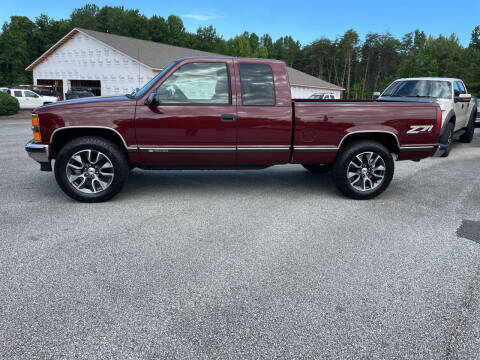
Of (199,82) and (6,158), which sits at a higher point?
(199,82)

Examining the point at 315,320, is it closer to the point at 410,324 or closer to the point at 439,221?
the point at 410,324

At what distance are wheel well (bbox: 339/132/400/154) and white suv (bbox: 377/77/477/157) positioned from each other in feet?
12.7

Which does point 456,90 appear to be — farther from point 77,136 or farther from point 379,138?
point 77,136

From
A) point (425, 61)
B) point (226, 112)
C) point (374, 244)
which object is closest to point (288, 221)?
point (374, 244)

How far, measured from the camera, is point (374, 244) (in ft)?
13.6

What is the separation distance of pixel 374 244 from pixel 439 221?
1.42 meters

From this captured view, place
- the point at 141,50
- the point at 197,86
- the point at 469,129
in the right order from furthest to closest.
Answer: the point at 141,50 < the point at 469,129 < the point at 197,86

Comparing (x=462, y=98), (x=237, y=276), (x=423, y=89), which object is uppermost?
(x=423, y=89)

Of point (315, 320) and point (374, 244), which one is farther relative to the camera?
point (374, 244)

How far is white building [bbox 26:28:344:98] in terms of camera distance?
1212 inches

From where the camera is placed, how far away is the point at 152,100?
16.7 ft

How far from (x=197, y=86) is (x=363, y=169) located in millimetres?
2807

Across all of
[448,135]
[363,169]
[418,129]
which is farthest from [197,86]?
[448,135]

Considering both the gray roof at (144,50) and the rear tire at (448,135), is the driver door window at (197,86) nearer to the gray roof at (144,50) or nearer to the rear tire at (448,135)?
the rear tire at (448,135)
